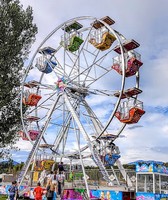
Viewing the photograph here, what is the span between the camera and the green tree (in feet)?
72.0

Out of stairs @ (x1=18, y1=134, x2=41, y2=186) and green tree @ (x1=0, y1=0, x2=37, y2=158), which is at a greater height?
green tree @ (x1=0, y1=0, x2=37, y2=158)

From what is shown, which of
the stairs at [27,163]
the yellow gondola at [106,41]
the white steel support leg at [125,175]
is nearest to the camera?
the white steel support leg at [125,175]

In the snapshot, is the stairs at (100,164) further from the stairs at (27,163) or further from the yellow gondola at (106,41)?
the yellow gondola at (106,41)

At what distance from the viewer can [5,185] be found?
2717 cm

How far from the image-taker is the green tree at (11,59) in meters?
21.9

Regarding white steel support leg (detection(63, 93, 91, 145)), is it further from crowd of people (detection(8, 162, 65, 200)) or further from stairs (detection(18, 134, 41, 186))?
stairs (detection(18, 134, 41, 186))

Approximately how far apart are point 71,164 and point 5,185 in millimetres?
6036

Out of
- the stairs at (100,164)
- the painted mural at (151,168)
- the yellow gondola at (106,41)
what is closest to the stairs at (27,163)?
the stairs at (100,164)

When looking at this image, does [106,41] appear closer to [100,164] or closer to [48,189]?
[100,164]

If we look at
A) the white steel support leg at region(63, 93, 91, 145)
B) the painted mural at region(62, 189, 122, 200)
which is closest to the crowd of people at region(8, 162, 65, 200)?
the painted mural at region(62, 189, 122, 200)

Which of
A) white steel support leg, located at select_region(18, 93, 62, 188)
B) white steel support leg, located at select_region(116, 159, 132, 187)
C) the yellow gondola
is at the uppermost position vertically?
the yellow gondola

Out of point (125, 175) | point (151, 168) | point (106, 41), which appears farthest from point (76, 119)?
point (151, 168)

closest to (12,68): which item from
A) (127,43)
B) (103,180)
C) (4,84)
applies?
(4,84)

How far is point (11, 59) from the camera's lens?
22500 mm
